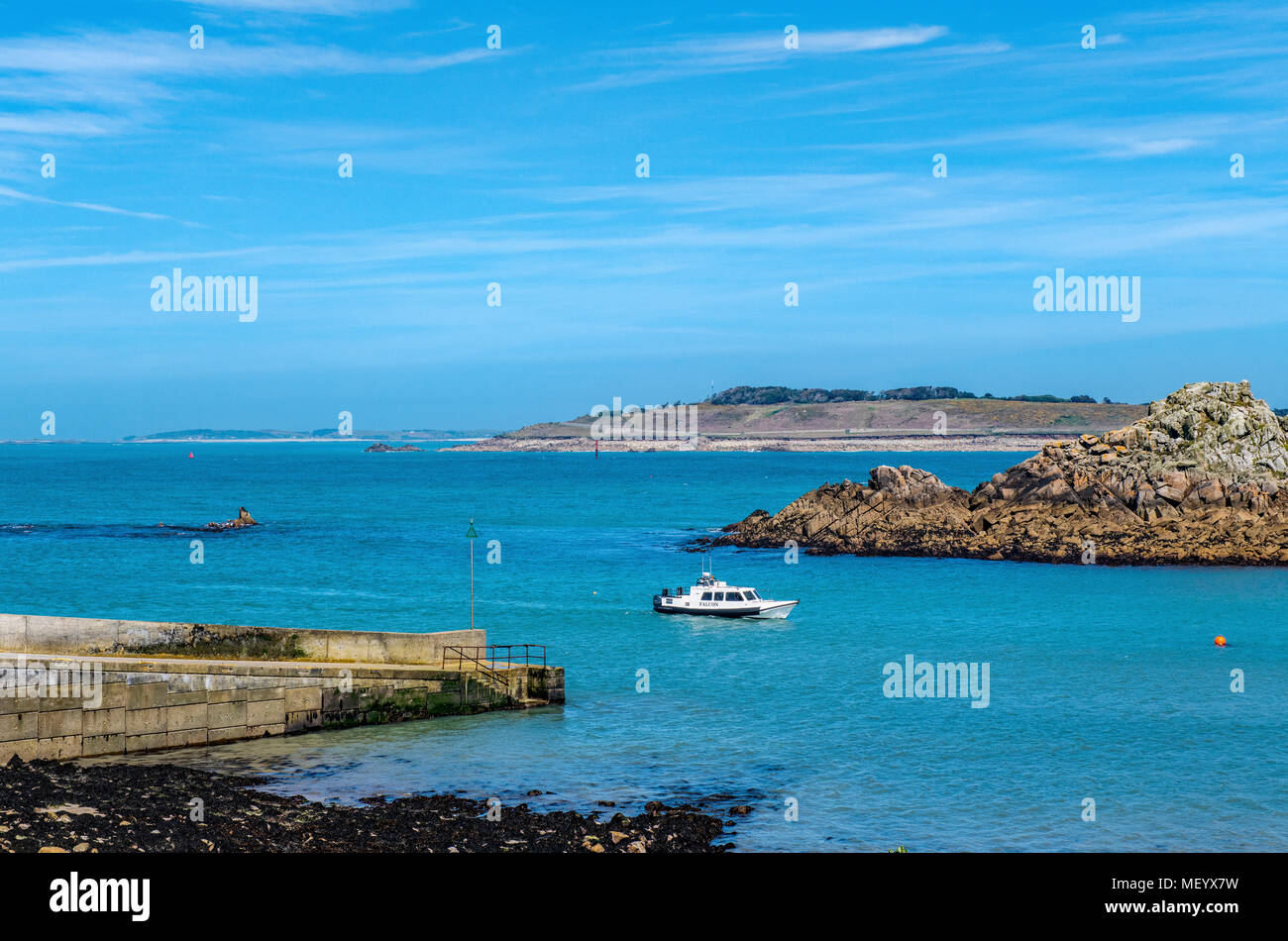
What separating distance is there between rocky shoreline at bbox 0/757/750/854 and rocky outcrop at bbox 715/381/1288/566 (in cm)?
4967

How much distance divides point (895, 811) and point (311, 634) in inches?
542

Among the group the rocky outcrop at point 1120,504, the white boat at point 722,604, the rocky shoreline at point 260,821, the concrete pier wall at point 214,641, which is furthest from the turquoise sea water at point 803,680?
the rocky outcrop at point 1120,504

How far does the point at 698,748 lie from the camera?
25.8 m

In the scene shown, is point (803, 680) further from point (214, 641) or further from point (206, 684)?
point (206, 684)

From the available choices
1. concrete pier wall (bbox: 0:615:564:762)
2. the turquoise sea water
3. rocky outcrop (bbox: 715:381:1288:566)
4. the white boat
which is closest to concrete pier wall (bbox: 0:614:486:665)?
concrete pier wall (bbox: 0:615:564:762)

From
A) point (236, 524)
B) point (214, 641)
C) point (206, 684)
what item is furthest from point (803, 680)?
point (236, 524)

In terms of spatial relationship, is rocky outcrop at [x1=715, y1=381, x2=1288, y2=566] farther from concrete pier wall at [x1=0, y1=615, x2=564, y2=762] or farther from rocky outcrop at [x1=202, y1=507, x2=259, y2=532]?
concrete pier wall at [x1=0, y1=615, x2=564, y2=762]

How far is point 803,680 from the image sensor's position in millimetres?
34500

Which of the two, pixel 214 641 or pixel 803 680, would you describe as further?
pixel 803 680

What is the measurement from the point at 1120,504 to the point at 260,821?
198 ft

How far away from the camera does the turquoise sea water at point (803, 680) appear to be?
71.7 ft

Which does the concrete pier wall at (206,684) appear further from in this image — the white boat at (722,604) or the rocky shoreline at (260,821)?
the white boat at (722,604)

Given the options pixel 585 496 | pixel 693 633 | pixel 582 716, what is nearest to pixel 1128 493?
pixel 693 633

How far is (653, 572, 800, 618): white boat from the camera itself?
46594 mm
